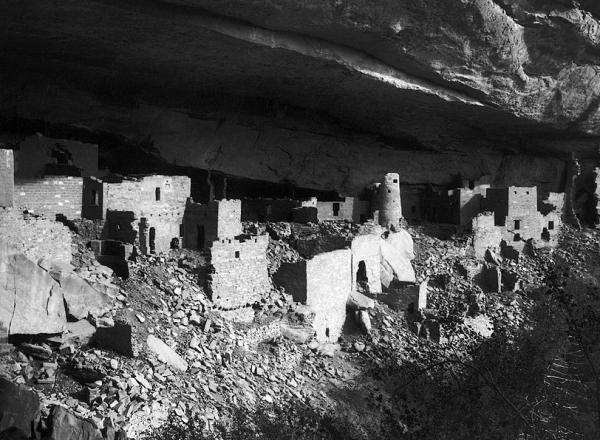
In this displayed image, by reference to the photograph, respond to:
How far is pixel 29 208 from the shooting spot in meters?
18.1

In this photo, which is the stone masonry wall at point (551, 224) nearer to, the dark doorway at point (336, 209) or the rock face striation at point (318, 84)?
the rock face striation at point (318, 84)

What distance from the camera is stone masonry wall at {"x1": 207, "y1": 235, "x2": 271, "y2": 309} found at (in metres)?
17.9

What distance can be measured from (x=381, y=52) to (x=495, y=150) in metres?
10.0

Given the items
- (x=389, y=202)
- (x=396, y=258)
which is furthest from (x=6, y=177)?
(x=389, y=202)

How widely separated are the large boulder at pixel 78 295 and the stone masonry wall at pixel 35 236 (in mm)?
296

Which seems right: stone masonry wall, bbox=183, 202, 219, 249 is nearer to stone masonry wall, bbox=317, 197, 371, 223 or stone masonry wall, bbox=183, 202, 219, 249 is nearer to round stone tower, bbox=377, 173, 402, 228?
stone masonry wall, bbox=317, 197, 371, 223

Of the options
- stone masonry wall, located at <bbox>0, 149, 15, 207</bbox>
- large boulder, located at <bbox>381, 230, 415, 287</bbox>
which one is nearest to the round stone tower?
large boulder, located at <bbox>381, 230, 415, 287</bbox>

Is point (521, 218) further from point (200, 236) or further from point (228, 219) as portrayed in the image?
point (200, 236)

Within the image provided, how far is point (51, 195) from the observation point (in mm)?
18516

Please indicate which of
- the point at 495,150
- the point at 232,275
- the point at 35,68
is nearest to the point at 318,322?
the point at 232,275

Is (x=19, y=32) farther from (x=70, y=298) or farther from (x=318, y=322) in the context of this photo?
(x=318, y=322)

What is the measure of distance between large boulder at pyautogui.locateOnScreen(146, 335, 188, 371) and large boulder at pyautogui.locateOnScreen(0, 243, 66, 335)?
4.77 feet

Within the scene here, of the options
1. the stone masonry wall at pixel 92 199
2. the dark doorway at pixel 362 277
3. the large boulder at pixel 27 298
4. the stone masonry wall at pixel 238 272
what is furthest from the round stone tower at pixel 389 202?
the large boulder at pixel 27 298

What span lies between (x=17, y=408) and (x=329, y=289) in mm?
10028
